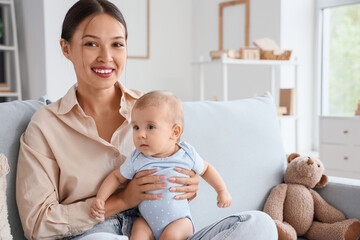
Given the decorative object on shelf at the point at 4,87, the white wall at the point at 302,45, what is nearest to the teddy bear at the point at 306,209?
the white wall at the point at 302,45

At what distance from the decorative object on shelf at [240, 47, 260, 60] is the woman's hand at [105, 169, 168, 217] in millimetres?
2230

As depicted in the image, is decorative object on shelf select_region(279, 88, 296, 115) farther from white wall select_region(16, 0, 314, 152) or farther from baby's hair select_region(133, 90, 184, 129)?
baby's hair select_region(133, 90, 184, 129)

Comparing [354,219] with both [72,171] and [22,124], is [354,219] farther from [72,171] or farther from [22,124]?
[22,124]

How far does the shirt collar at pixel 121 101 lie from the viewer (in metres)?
1.26

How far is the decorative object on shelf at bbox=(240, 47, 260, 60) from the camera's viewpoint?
329cm

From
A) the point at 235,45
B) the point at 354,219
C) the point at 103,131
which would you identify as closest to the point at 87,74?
the point at 103,131

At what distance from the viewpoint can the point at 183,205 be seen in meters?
1.24

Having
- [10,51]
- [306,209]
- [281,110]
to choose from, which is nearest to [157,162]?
[306,209]

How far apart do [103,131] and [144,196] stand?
25 centimetres

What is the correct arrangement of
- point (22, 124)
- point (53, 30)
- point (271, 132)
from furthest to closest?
point (53, 30) < point (271, 132) < point (22, 124)

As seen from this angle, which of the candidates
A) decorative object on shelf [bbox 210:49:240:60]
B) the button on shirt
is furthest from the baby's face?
decorative object on shelf [bbox 210:49:240:60]

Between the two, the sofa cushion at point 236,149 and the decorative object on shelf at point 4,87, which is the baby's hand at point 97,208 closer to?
the sofa cushion at point 236,149

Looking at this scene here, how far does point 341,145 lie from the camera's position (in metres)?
3.44

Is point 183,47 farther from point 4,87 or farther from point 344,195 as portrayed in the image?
point 344,195
